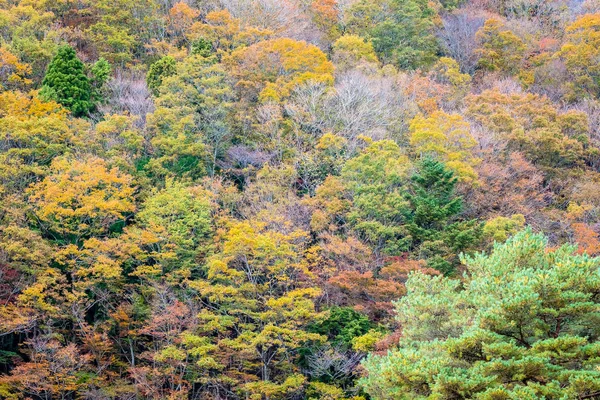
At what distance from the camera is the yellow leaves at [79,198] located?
2252 cm

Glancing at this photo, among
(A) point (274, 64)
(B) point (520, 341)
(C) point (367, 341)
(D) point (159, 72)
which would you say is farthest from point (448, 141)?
(B) point (520, 341)

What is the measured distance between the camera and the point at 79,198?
75.2ft

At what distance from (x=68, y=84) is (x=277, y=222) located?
1106cm

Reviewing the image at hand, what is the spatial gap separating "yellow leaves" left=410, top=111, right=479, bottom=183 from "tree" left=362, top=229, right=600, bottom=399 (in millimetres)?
11112

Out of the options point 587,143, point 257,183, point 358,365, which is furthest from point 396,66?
point 358,365

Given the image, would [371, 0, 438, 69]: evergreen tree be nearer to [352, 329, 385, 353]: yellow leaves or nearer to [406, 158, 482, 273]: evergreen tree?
[406, 158, 482, 273]: evergreen tree

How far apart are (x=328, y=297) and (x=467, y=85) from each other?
16358mm

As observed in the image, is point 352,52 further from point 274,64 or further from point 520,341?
point 520,341

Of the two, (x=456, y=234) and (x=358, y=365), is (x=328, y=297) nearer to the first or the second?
(x=358, y=365)

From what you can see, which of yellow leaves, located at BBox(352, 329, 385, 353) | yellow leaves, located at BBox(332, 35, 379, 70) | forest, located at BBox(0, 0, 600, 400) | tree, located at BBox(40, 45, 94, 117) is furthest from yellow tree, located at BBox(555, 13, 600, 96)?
tree, located at BBox(40, 45, 94, 117)

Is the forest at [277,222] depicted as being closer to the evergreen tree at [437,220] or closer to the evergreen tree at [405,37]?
the evergreen tree at [437,220]

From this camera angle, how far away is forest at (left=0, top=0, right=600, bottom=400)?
46.3ft

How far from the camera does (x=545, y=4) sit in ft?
148

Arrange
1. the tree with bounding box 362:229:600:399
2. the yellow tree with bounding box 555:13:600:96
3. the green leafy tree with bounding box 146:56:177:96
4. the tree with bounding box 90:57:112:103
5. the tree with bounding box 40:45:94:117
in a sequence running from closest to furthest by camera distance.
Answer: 1. the tree with bounding box 362:229:600:399
2. the tree with bounding box 40:45:94:117
3. the tree with bounding box 90:57:112:103
4. the green leafy tree with bounding box 146:56:177:96
5. the yellow tree with bounding box 555:13:600:96
